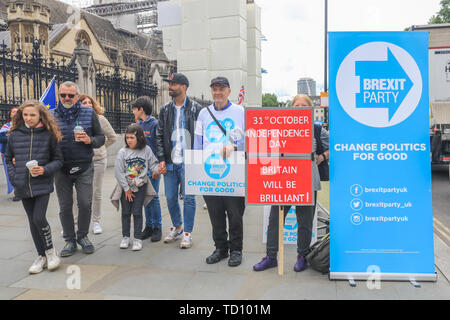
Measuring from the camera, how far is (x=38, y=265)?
420cm

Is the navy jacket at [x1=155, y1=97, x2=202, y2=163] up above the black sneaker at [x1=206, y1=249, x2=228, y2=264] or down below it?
above

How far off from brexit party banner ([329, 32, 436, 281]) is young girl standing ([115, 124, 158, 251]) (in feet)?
7.77

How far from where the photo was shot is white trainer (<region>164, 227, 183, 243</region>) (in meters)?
5.23

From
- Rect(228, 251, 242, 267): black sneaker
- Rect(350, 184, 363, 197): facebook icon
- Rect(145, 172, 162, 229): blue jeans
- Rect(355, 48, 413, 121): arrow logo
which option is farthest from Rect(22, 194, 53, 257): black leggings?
Rect(355, 48, 413, 121): arrow logo

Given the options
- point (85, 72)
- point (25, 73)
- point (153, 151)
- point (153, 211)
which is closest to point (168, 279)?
point (153, 211)

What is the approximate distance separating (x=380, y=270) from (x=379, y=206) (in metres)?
0.60

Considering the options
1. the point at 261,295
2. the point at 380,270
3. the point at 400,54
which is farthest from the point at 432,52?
the point at 261,295

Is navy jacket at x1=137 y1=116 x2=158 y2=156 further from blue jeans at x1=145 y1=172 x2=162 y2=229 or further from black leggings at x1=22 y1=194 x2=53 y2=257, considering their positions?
black leggings at x1=22 y1=194 x2=53 y2=257

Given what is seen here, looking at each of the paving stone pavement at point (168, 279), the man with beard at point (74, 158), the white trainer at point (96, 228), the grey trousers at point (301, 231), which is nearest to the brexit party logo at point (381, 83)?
the grey trousers at point (301, 231)

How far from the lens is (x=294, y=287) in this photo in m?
3.71

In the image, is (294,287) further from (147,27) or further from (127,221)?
(147,27)

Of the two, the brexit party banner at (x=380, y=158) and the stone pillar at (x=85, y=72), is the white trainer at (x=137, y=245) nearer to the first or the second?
the brexit party banner at (x=380, y=158)

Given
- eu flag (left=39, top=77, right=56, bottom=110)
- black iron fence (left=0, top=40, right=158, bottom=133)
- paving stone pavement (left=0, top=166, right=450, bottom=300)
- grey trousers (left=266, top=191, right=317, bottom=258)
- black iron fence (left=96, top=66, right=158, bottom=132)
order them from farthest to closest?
black iron fence (left=96, top=66, right=158, bottom=132)
black iron fence (left=0, top=40, right=158, bottom=133)
eu flag (left=39, top=77, right=56, bottom=110)
grey trousers (left=266, top=191, right=317, bottom=258)
paving stone pavement (left=0, top=166, right=450, bottom=300)

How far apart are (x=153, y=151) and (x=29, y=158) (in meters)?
1.76
